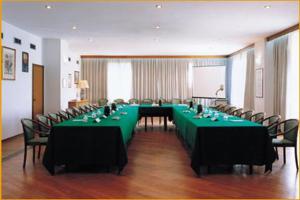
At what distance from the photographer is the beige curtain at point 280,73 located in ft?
26.9

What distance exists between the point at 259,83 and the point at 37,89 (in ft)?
22.3

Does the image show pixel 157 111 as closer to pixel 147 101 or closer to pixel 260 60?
pixel 147 101

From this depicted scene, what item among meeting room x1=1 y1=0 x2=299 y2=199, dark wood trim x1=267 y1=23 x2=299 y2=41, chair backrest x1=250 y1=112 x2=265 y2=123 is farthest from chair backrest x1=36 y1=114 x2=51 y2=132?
dark wood trim x1=267 y1=23 x2=299 y2=41

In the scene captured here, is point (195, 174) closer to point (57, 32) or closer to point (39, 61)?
point (57, 32)

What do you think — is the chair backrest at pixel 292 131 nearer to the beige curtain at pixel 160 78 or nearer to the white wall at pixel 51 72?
the white wall at pixel 51 72

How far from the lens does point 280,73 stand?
333 inches

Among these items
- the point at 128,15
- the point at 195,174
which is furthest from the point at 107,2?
the point at 195,174

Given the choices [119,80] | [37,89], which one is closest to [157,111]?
[37,89]

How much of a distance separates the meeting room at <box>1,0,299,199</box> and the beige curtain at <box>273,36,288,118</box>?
0.04 m

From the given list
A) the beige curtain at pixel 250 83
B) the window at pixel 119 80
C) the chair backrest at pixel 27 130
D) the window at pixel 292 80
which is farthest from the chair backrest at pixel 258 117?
the window at pixel 119 80

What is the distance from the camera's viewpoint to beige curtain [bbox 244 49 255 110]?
1042cm

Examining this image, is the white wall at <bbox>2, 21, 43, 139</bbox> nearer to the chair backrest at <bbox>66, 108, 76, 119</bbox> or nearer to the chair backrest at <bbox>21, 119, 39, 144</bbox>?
the chair backrest at <bbox>66, 108, 76, 119</bbox>

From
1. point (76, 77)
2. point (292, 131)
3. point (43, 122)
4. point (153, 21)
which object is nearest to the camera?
point (292, 131)

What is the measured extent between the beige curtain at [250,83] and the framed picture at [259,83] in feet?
1.93
